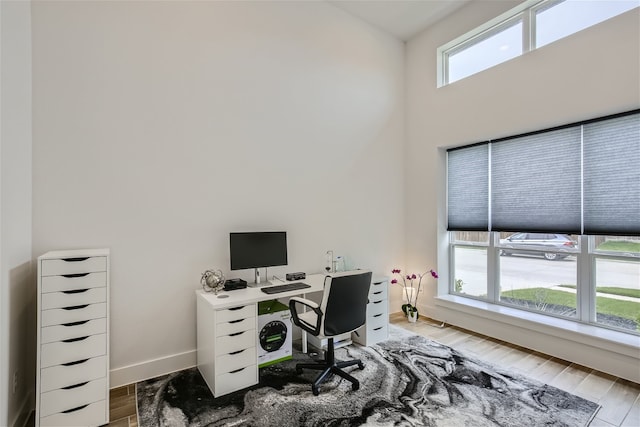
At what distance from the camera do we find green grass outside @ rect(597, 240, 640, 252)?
108 inches

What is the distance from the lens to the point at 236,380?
2.42 metres

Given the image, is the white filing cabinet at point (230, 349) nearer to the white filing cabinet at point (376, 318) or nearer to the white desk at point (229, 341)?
the white desk at point (229, 341)

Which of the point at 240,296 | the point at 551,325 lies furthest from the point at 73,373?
the point at 551,325

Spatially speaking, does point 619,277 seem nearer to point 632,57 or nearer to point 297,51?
point 632,57

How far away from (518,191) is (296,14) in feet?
10.8

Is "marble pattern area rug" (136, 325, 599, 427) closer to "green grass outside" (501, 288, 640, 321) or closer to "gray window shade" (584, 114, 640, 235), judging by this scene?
"green grass outside" (501, 288, 640, 321)

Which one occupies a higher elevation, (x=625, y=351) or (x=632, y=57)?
(x=632, y=57)

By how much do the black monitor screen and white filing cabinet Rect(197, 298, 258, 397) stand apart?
511 mm

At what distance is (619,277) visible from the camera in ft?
9.29

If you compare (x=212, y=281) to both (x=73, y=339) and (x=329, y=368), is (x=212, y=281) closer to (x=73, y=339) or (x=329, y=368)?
(x=73, y=339)

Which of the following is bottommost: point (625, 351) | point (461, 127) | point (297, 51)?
point (625, 351)

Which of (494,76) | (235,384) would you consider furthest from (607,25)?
(235,384)

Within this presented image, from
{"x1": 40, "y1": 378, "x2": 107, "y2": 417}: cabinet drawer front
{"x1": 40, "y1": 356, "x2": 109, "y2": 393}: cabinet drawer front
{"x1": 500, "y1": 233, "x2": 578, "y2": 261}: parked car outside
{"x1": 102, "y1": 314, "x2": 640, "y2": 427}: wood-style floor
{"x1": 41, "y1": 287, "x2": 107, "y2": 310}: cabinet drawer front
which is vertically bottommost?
{"x1": 102, "y1": 314, "x2": 640, "y2": 427}: wood-style floor

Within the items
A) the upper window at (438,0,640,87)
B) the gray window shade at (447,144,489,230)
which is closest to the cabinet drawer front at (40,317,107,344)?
the gray window shade at (447,144,489,230)
